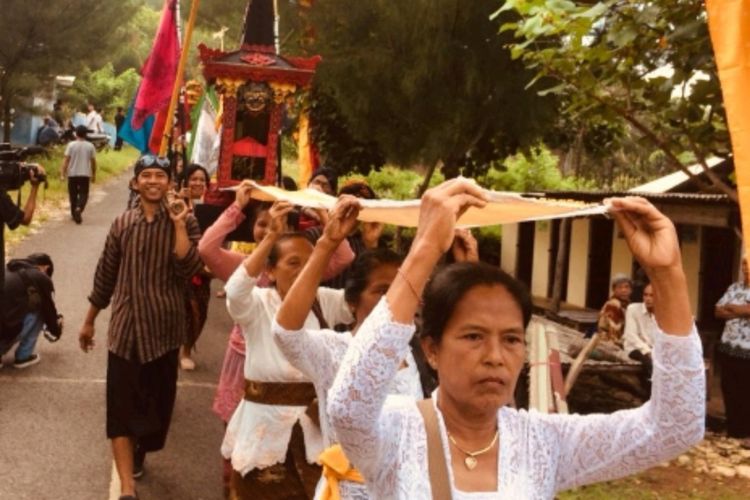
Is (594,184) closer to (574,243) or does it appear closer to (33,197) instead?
(574,243)

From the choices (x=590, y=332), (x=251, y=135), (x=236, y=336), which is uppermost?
(x=251, y=135)

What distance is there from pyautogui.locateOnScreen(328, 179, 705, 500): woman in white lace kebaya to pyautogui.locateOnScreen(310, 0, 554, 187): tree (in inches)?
414

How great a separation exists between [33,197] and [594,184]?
56.8ft

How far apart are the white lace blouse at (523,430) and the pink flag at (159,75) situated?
8.54m

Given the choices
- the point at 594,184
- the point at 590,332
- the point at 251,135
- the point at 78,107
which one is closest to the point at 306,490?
the point at 251,135

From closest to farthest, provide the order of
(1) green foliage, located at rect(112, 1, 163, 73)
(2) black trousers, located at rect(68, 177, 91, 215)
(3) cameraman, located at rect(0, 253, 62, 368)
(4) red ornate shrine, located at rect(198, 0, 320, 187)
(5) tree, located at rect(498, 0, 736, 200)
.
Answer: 1. (5) tree, located at rect(498, 0, 736, 200)
2. (4) red ornate shrine, located at rect(198, 0, 320, 187)
3. (3) cameraman, located at rect(0, 253, 62, 368)
4. (2) black trousers, located at rect(68, 177, 91, 215)
5. (1) green foliage, located at rect(112, 1, 163, 73)

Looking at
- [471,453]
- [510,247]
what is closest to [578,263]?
[510,247]

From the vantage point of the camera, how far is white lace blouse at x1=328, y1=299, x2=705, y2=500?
218cm

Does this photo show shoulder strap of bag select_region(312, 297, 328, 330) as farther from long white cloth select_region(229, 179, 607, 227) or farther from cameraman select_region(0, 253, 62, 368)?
cameraman select_region(0, 253, 62, 368)

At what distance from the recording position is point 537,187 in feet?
65.9

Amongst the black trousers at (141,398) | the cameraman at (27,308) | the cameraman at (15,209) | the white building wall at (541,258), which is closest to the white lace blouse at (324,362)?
the black trousers at (141,398)

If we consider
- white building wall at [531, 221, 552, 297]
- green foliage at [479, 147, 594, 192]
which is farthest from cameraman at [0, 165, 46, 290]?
green foliage at [479, 147, 594, 192]

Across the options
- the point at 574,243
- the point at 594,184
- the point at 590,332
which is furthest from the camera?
the point at 594,184

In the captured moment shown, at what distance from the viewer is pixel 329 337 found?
337 cm
